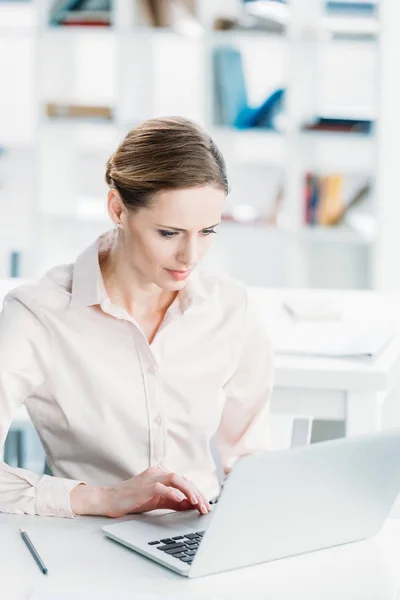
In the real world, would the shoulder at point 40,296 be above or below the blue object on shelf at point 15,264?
above

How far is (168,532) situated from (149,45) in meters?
3.41

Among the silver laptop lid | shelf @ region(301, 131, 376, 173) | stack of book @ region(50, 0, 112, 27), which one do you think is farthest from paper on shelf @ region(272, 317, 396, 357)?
stack of book @ region(50, 0, 112, 27)

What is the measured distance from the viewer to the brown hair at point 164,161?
5.20ft

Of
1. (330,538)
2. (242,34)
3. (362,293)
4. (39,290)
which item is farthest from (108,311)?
(242,34)

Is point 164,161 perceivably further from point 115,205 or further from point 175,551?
point 175,551

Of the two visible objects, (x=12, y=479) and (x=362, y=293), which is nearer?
(x=12, y=479)

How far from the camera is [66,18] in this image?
4.50 meters

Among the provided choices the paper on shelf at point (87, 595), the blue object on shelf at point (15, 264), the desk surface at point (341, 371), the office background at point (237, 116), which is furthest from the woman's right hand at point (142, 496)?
the office background at point (237, 116)

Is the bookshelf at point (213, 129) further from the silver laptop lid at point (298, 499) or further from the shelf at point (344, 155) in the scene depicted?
the silver laptop lid at point (298, 499)

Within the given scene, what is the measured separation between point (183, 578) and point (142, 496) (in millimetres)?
231

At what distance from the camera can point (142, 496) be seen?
1.44 metres

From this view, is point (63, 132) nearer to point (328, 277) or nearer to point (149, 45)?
point (149, 45)

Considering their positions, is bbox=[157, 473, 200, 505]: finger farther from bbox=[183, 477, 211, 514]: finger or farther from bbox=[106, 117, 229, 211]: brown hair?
bbox=[106, 117, 229, 211]: brown hair

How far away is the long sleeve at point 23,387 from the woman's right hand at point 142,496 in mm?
27
